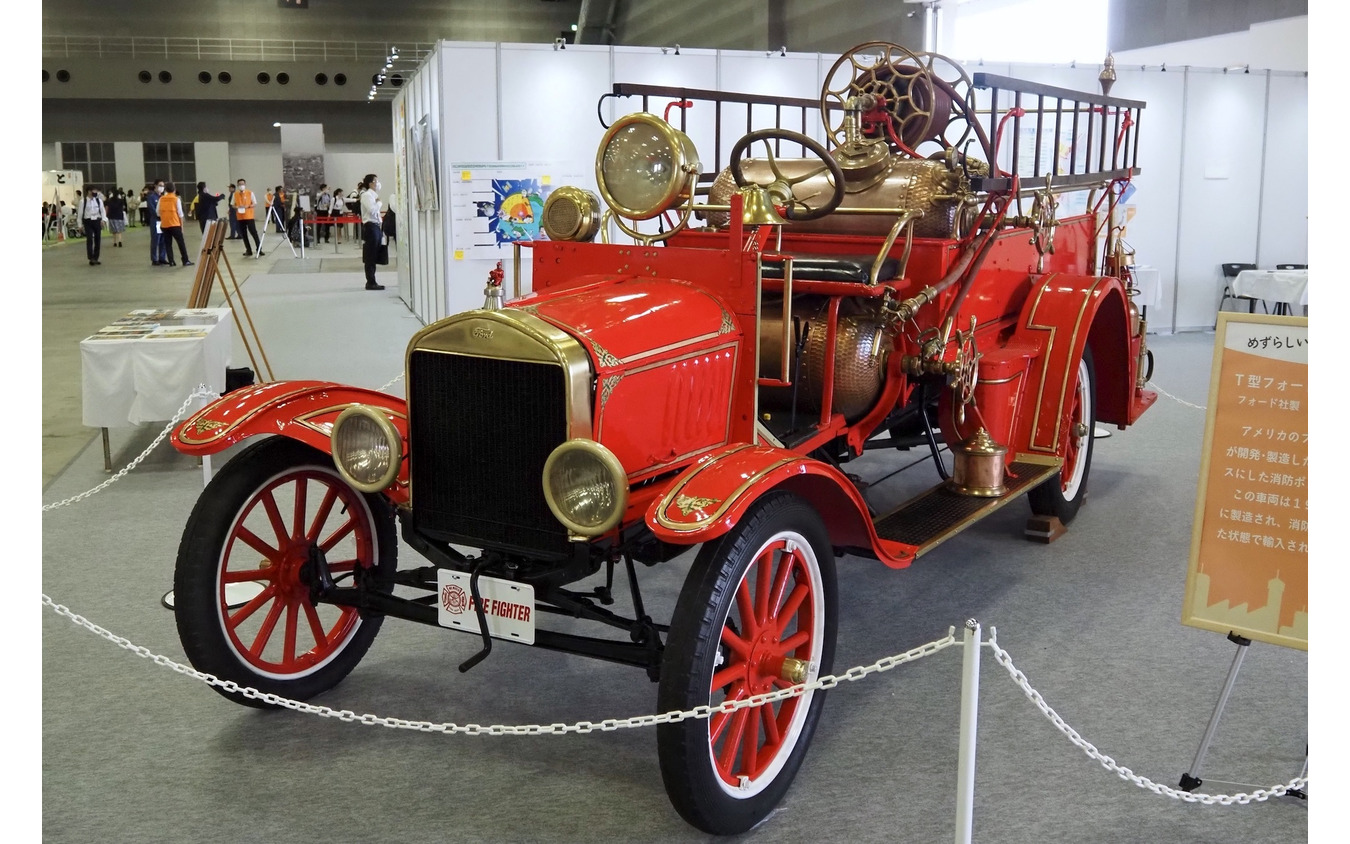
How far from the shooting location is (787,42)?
1551 centimetres

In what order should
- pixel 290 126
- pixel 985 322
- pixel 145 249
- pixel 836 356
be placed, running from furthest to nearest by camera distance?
pixel 290 126
pixel 145 249
pixel 985 322
pixel 836 356

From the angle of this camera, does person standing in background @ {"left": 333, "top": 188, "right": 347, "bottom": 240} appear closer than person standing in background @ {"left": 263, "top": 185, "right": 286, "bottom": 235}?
Yes

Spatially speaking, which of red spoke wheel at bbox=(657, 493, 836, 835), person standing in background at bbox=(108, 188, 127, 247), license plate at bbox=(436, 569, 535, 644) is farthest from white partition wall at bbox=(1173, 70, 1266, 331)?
person standing in background at bbox=(108, 188, 127, 247)

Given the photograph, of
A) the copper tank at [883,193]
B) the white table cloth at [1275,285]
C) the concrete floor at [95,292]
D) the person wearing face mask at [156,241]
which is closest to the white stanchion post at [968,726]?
the copper tank at [883,193]

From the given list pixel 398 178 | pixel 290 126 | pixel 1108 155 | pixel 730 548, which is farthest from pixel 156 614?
pixel 290 126

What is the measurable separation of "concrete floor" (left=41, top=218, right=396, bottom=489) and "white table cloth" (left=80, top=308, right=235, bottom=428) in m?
0.39

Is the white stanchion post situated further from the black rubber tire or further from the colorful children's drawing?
the colorful children's drawing

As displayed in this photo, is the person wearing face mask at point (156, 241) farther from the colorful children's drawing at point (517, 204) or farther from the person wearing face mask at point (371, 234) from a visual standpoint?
the colorful children's drawing at point (517, 204)

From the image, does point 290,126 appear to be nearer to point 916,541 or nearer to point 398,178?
point 398,178

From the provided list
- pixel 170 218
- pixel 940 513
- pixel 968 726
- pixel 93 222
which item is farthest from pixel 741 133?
pixel 93 222

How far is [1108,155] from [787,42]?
742 centimetres

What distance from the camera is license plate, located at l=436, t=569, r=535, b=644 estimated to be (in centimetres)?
254

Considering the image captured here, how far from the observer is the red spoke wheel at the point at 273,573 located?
2.87 m

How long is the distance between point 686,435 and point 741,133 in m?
6.98
